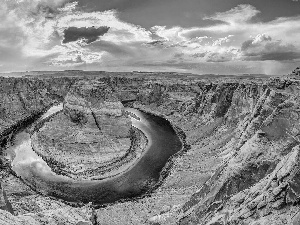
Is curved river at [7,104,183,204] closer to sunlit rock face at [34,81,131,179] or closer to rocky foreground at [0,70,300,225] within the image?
rocky foreground at [0,70,300,225]

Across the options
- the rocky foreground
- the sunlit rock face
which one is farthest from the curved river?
the sunlit rock face

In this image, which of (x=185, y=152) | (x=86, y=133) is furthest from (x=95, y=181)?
(x=185, y=152)

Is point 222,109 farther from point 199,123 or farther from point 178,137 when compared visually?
point 178,137

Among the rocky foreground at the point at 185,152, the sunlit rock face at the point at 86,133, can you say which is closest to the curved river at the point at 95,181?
the rocky foreground at the point at 185,152

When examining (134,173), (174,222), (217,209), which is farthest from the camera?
(134,173)

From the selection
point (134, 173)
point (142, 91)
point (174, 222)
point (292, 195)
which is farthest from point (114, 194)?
point (142, 91)

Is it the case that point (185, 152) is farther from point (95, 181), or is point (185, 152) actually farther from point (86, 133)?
point (95, 181)

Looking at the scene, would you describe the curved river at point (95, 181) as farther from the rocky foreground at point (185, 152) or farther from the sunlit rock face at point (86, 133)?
the sunlit rock face at point (86, 133)

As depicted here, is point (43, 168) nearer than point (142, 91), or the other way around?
point (43, 168)
